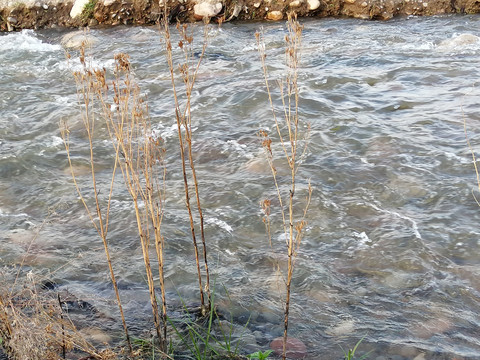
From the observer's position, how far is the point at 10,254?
4.86m

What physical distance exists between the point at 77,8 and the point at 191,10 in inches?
85.7

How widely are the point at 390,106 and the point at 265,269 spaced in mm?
3851

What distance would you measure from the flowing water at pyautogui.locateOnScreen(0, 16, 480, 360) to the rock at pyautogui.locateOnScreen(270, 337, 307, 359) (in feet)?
0.21

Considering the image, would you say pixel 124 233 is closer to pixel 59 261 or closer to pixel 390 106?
pixel 59 261

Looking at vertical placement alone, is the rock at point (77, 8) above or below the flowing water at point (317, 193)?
above

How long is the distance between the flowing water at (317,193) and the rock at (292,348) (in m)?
0.06

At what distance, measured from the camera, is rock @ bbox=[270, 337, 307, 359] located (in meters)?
3.73

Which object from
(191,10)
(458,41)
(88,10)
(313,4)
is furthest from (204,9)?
(458,41)

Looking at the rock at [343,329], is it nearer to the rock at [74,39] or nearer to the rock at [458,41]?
the rock at [458,41]

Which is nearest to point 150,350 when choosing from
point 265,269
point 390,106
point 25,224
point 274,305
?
point 274,305

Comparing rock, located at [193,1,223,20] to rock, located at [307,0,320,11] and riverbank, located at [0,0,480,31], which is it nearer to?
riverbank, located at [0,0,480,31]

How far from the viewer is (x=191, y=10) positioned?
11453 mm

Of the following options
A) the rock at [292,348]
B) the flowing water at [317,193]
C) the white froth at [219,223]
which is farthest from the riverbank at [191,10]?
the rock at [292,348]

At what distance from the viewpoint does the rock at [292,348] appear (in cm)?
373
